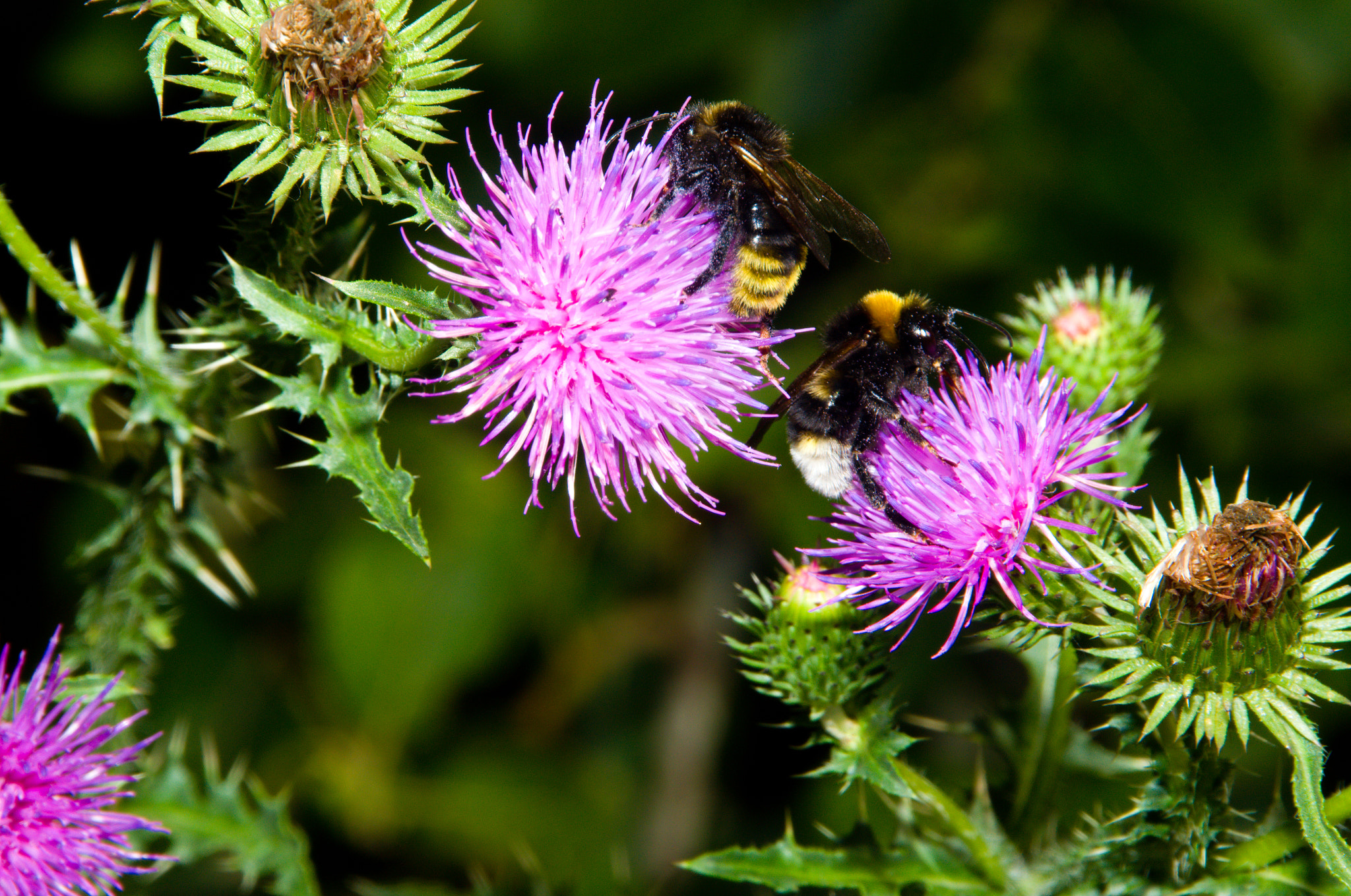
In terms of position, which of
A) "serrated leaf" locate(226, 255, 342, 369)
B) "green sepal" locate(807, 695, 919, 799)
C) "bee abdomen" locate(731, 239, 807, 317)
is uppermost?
"bee abdomen" locate(731, 239, 807, 317)

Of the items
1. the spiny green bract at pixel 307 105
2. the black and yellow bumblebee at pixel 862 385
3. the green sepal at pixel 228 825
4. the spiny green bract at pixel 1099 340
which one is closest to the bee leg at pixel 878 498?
the black and yellow bumblebee at pixel 862 385

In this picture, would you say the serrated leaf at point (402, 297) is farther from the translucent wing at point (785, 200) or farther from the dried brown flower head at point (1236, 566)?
the dried brown flower head at point (1236, 566)

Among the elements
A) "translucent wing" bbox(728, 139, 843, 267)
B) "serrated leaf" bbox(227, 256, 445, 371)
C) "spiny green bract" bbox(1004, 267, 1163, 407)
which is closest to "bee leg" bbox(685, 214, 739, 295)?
"translucent wing" bbox(728, 139, 843, 267)

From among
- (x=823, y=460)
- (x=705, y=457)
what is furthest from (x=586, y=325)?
(x=705, y=457)

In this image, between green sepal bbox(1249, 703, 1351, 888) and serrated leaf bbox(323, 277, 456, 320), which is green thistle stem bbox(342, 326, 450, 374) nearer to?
serrated leaf bbox(323, 277, 456, 320)

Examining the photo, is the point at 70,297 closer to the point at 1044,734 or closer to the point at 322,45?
the point at 322,45

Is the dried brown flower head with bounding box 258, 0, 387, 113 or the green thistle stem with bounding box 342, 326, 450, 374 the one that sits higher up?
the dried brown flower head with bounding box 258, 0, 387, 113

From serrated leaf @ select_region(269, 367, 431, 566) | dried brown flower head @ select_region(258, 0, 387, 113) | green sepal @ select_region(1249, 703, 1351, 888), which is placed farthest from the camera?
dried brown flower head @ select_region(258, 0, 387, 113)
